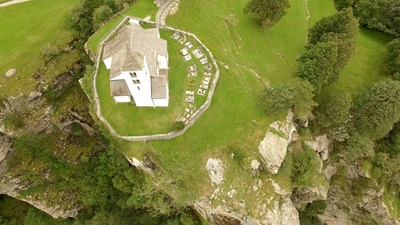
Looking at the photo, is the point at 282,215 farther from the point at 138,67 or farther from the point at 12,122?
the point at 12,122

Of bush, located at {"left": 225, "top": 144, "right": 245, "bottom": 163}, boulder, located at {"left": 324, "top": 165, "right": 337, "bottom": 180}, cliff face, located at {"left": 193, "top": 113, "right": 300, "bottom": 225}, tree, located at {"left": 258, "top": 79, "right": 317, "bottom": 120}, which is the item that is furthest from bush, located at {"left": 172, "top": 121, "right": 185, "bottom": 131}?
boulder, located at {"left": 324, "top": 165, "right": 337, "bottom": 180}

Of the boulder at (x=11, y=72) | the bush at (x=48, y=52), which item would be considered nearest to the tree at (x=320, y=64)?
the bush at (x=48, y=52)

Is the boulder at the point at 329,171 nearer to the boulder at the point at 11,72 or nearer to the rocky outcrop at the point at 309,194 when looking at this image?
the rocky outcrop at the point at 309,194

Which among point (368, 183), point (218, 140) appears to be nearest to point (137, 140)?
point (218, 140)

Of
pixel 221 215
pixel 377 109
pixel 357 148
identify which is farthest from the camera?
pixel 357 148

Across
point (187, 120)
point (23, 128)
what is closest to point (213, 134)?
point (187, 120)

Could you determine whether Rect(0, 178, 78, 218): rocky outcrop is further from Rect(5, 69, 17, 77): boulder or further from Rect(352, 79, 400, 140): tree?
Rect(352, 79, 400, 140): tree
